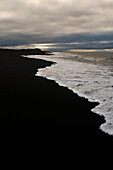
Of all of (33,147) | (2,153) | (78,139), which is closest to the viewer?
(2,153)

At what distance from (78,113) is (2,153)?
12.5 ft

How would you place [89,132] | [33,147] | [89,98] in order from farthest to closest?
[89,98], [89,132], [33,147]

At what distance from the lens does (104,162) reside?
14.4ft

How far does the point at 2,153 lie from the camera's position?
15.1ft

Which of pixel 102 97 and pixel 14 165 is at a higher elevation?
pixel 102 97

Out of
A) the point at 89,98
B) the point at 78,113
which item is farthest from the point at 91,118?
the point at 89,98

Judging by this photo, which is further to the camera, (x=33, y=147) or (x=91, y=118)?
(x=91, y=118)

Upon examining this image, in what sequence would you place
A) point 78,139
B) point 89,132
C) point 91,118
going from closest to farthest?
point 78,139, point 89,132, point 91,118

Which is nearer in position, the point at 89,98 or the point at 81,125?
the point at 81,125

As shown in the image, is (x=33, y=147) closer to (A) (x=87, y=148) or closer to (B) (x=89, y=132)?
(A) (x=87, y=148)

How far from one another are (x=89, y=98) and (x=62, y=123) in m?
3.66

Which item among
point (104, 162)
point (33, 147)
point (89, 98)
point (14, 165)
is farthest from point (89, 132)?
point (89, 98)

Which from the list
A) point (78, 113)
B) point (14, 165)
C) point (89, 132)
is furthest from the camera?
point (78, 113)

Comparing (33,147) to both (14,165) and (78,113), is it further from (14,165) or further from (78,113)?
(78,113)
